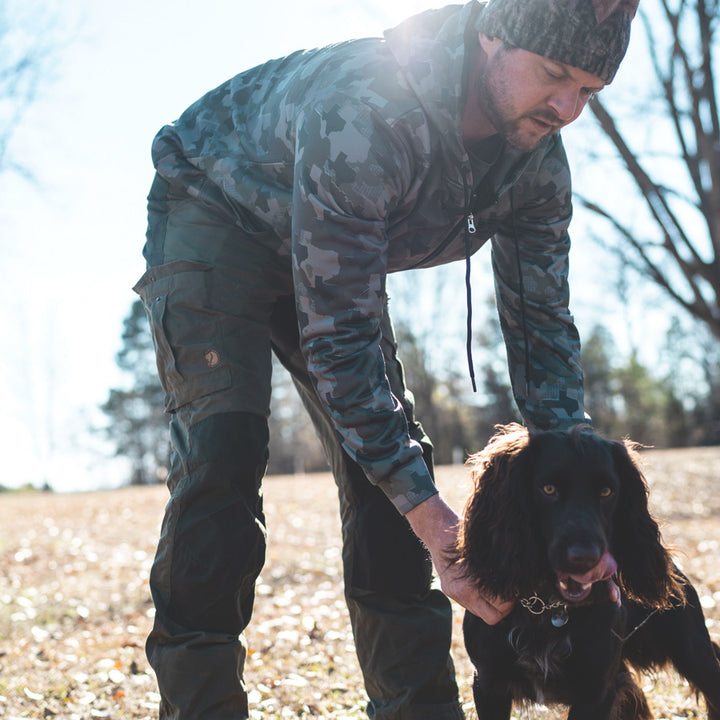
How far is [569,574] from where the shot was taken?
227cm

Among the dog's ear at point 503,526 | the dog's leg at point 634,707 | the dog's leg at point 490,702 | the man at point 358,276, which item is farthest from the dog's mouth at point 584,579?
the dog's leg at point 634,707

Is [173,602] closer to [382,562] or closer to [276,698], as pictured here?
[382,562]

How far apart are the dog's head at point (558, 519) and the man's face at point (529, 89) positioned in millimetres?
968

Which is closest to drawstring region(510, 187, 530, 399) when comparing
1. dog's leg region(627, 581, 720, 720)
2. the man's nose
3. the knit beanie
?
the man's nose

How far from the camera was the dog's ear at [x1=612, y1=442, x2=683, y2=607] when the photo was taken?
265 centimetres

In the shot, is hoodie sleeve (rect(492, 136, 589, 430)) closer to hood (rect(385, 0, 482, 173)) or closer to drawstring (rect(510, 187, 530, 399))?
drawstring (rect(510, 187, 530, 399))

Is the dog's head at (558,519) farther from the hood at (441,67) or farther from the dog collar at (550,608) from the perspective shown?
the hood at (441,67)

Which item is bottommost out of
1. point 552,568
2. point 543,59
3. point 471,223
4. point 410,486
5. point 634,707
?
point 634,707

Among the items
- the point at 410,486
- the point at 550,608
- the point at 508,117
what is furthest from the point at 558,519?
the point at 508,117

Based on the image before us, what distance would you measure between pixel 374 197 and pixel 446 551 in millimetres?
1084

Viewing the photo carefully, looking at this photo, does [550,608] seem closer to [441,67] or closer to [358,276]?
[358,276]

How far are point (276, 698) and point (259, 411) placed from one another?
1.85 m

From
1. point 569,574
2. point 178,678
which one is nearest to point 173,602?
point 178,678

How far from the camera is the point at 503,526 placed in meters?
2.58
